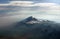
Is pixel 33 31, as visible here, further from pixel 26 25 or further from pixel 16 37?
pixel 16 37

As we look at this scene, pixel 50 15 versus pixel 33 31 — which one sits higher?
pixel 50 15

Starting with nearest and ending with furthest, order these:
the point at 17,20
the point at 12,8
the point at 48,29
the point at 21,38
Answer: the point at 21,38 < the point at 48,29 < the point at 17,20 < the point at 12,8

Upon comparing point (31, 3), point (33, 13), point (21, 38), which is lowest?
point (21, 38)

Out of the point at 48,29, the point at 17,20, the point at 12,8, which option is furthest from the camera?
the point at 12,8

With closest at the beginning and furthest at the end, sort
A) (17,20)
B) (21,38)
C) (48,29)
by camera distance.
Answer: (21,38) < (48,29) < (17,20)

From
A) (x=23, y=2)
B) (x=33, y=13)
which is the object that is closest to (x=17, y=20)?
(x=33, y=13)

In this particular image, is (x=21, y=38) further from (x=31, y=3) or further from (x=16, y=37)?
(x=31, y=3)

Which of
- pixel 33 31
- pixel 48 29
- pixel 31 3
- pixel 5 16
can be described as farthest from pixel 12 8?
pixel 48 29

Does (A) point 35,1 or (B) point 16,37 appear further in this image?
(A) point 35,1

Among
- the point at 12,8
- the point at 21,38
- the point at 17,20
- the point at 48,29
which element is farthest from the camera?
the point at 12,8
